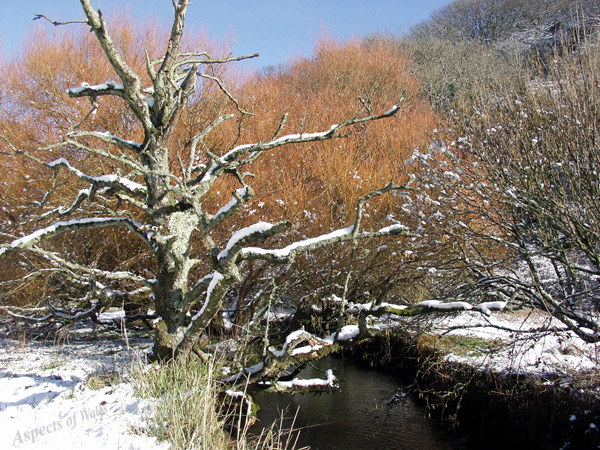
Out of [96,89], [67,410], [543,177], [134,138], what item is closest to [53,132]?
[134,138]

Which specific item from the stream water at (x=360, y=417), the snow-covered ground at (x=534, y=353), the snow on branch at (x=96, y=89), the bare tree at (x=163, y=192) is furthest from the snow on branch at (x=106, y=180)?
the snow-covered ground at (x=534, y=353)

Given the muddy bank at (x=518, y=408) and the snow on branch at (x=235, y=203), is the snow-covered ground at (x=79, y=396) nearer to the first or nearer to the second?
the muddy bank at (x=518, y=408)

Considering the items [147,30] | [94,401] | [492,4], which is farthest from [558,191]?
[492,4]

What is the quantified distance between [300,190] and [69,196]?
178 inches

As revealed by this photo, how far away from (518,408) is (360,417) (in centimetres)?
216

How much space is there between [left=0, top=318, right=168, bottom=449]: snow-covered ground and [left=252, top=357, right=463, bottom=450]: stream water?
8.36 ft

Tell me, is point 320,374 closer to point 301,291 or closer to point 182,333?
point 301,291

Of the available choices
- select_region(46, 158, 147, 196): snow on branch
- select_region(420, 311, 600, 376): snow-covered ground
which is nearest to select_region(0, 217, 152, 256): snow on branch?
select_region(46, 158, 147, 196): snow on branch

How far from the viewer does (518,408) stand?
19.0 feet

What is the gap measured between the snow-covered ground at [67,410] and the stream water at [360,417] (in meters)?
2.55

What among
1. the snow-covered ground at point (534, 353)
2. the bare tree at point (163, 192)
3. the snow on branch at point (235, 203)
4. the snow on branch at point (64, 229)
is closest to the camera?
the snow on branch at point (235, 203)

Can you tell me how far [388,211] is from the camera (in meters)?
10.2

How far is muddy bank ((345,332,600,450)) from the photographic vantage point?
16.8ft

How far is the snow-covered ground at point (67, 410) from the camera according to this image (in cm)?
354
